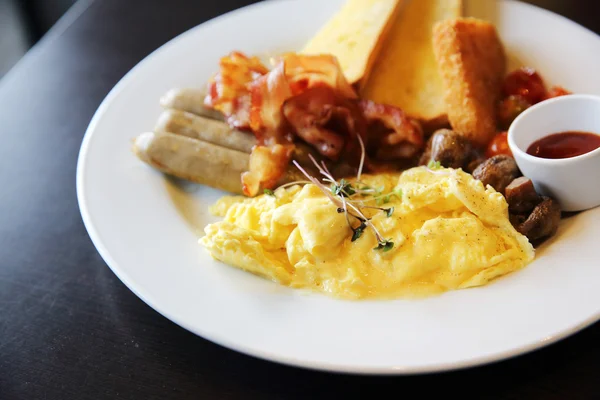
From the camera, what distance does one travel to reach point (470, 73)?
2.87 metres

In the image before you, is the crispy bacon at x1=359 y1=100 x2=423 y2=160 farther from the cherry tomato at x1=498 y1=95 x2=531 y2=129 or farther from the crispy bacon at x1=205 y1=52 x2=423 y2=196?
the cherry tomato at x1=498 y1=95 x2=531 y2=129

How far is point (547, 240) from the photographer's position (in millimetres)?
2242

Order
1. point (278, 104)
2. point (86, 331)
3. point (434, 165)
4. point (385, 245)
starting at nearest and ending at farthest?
1. point (385, 245)
2. point (86, 331)
3. point (434, 165)
4. point (278, 104)

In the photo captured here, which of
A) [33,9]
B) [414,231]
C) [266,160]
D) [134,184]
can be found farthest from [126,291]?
[33,9]

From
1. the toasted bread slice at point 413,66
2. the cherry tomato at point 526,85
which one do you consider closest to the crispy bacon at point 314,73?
the toasted bread slice at point 413,66

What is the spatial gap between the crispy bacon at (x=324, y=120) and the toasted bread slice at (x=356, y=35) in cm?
28

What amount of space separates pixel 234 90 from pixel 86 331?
134cm

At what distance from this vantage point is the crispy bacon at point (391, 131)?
2777 millimetres

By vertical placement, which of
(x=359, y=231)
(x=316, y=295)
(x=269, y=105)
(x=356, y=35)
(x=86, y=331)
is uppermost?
(x=356, y=35)

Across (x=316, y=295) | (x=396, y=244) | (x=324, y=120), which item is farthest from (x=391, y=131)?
(x=316, y=295)

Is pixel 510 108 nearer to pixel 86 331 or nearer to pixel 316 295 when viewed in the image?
pixel 316 295

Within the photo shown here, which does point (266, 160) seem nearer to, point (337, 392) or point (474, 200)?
point (474, 200)

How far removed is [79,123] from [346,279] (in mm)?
2144

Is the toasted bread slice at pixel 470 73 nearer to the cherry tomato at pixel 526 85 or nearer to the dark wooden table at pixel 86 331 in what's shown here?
the cherry tomato at pixel 526 85
